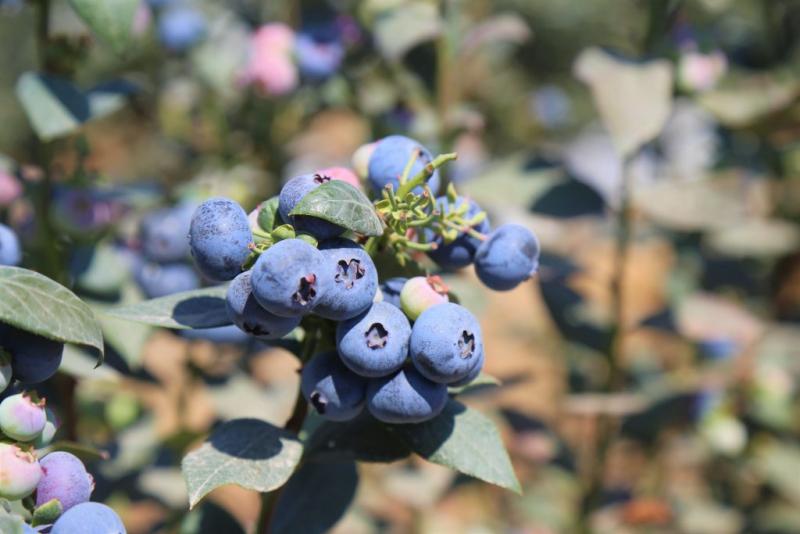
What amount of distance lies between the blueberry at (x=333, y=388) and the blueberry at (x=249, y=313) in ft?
0.23

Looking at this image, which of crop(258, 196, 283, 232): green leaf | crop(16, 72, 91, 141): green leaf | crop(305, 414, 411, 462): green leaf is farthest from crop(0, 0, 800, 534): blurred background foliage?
crop(258, 196, 283, 232): green leaf

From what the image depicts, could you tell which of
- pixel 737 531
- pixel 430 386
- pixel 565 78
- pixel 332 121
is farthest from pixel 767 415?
pixel 565 78

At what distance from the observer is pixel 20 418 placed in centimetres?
67

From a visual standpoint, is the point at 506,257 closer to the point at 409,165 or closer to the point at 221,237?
the point at 409,165

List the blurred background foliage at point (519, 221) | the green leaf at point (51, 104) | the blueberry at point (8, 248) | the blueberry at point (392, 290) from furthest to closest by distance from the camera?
the blurred background foliage at point (519, 221) → the green leaf at point (51, 104) → the blueberry at point (8, 248) → the blueberry at point (392, 290)

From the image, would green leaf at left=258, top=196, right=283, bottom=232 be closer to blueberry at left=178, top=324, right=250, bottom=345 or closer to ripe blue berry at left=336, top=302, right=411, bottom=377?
ripe blue berry at left=336, top=302, right=411, bottom=377

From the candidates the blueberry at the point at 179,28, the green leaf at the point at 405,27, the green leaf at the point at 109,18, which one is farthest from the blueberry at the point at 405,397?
the blueberry at the point at 179,28

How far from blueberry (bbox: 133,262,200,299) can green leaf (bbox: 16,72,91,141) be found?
0.30 metres

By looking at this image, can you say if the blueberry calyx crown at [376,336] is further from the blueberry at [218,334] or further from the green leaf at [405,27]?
the green leaf at [405,27]

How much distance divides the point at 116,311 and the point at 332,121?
2.85 meters

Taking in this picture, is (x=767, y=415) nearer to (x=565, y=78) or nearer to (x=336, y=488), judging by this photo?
(x=336, y=488)

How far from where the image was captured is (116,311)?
807mm

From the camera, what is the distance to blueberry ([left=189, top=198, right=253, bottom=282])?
729mm

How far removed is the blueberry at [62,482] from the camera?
0.69 meters
